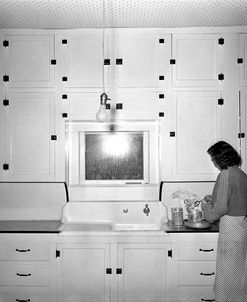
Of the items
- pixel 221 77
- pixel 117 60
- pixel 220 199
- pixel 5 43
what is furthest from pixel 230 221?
pixel 5 43

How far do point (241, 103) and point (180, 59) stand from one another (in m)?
0.72

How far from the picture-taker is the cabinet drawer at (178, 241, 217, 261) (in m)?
3.53

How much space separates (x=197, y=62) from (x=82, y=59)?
3.63 ft

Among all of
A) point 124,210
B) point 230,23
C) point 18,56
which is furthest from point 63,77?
point 230,23

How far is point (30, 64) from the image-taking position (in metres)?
3.93

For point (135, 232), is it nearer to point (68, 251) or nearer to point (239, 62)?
point (68, 251)

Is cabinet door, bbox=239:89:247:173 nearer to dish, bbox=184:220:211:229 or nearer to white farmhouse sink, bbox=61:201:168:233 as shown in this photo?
dish, bbox=184:220:211:229

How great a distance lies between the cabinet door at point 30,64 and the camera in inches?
155

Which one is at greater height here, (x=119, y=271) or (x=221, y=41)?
(x=221, y=41)

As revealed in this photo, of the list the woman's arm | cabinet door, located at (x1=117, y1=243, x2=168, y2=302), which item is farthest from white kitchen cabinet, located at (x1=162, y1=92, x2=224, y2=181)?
the woman's arm

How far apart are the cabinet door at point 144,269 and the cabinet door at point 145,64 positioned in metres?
1.52

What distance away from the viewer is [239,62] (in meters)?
3.91

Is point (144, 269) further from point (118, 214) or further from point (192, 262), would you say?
point (118, 214)

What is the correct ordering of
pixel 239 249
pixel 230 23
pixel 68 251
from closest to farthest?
pixel 239 249 → pixel 68 251 → pixel 230 23
